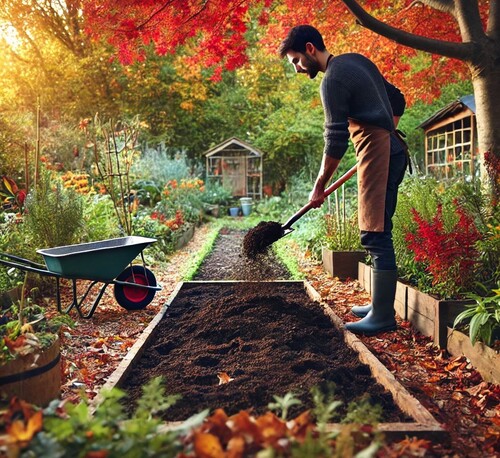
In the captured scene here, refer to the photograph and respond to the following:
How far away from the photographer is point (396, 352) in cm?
342

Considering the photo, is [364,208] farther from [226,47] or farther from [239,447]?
[226,47]

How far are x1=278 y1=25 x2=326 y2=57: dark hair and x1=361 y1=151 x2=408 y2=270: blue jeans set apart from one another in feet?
3.12

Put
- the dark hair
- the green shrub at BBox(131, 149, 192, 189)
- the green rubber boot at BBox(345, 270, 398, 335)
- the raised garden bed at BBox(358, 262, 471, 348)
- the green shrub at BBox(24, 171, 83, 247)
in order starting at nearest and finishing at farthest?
the raised garden bed at BBox(358, 262, 471, 348)
the dark hair
the green rubber boot at BBox(345, 270, 398, 335)
the green shrub at BBox(24, 171, 83, 247)
the green shrub at BBox(131, 149, 192, 189)

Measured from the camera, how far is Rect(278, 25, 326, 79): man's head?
11.4ft

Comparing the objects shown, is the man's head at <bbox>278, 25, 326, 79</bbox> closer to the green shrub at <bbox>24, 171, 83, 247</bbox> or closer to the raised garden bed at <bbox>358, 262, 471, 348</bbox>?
the raised garden bed at <bbox>358, 262, 471, 348</bbox>

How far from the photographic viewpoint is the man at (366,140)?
11.1 ft

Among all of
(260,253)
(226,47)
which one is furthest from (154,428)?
(226,47)

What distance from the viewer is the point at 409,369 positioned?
10.2 ft

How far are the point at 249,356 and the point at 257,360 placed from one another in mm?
116

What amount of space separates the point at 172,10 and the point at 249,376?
12.3ft

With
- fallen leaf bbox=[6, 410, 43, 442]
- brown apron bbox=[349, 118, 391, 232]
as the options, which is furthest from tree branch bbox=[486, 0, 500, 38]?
fallen leaf bbox=[6, 410, 43, 442]

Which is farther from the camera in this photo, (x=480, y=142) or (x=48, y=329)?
(x=480, y=142)

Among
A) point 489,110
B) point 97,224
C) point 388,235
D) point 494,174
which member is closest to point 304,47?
point 388,235

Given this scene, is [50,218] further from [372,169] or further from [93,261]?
[372,169]
